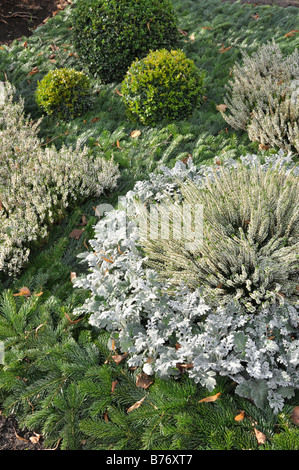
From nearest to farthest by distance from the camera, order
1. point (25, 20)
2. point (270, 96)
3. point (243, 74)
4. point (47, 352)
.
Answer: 1. point (47, 352)
2. point (270, 96)
3. point (243, 74)
4. point (25, 20)

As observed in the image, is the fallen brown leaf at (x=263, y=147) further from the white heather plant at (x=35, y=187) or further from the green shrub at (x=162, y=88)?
the white heather plant at (x=35, y=187)

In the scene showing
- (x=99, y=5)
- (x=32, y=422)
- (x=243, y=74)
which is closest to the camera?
(x=32, y=422)

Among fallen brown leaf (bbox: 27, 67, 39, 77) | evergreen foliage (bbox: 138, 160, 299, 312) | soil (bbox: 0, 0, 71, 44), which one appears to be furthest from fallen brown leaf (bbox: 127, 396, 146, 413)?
soil (bbox: 0, 0, 71, 44)

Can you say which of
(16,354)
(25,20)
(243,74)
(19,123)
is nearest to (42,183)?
(19,123)

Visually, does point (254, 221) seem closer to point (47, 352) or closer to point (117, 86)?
point (47, 352)

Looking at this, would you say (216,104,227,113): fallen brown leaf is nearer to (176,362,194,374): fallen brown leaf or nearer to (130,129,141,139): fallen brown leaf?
(130,129,141,139): fallen brown leaf

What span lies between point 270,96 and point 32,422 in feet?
11.9

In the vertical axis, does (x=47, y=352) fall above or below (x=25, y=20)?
below

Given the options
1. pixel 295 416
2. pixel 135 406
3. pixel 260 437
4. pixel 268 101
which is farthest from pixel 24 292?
pixel 268 101

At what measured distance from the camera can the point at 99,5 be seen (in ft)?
17.1

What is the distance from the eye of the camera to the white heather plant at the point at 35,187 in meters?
3.18

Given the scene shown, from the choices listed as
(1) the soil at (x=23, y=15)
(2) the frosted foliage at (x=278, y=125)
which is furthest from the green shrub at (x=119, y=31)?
(1) the soil at (x=23, y=15)

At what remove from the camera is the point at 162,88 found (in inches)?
170

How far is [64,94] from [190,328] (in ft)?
11.9
